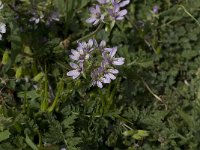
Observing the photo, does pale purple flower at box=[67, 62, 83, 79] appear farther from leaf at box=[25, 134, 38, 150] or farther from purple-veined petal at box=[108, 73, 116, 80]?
leaf at box=[25, 134, 38, 150]

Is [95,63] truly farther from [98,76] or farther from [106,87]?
[106,87]

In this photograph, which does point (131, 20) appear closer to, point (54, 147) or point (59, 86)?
point (59, 86)

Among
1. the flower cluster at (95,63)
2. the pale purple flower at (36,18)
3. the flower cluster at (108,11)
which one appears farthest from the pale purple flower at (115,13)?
the pale purple flower at (36,18)

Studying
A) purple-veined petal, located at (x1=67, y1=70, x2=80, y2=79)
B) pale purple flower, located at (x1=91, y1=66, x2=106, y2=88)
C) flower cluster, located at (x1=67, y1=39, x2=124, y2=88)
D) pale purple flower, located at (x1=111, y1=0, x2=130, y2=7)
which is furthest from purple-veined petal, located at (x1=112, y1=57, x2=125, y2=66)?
pale purple flower, located at (x1=111, y1=0, x2=130, y2=7)

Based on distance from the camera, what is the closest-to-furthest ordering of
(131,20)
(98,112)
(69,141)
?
(69,141) → (98,112) → (131,20)

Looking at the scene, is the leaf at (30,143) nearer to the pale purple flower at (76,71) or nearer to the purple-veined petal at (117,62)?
the pale purple flower at (76,71)

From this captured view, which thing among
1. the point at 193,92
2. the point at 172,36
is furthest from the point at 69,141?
the point at 172,36

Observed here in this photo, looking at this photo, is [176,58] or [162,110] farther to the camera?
[176,58]
